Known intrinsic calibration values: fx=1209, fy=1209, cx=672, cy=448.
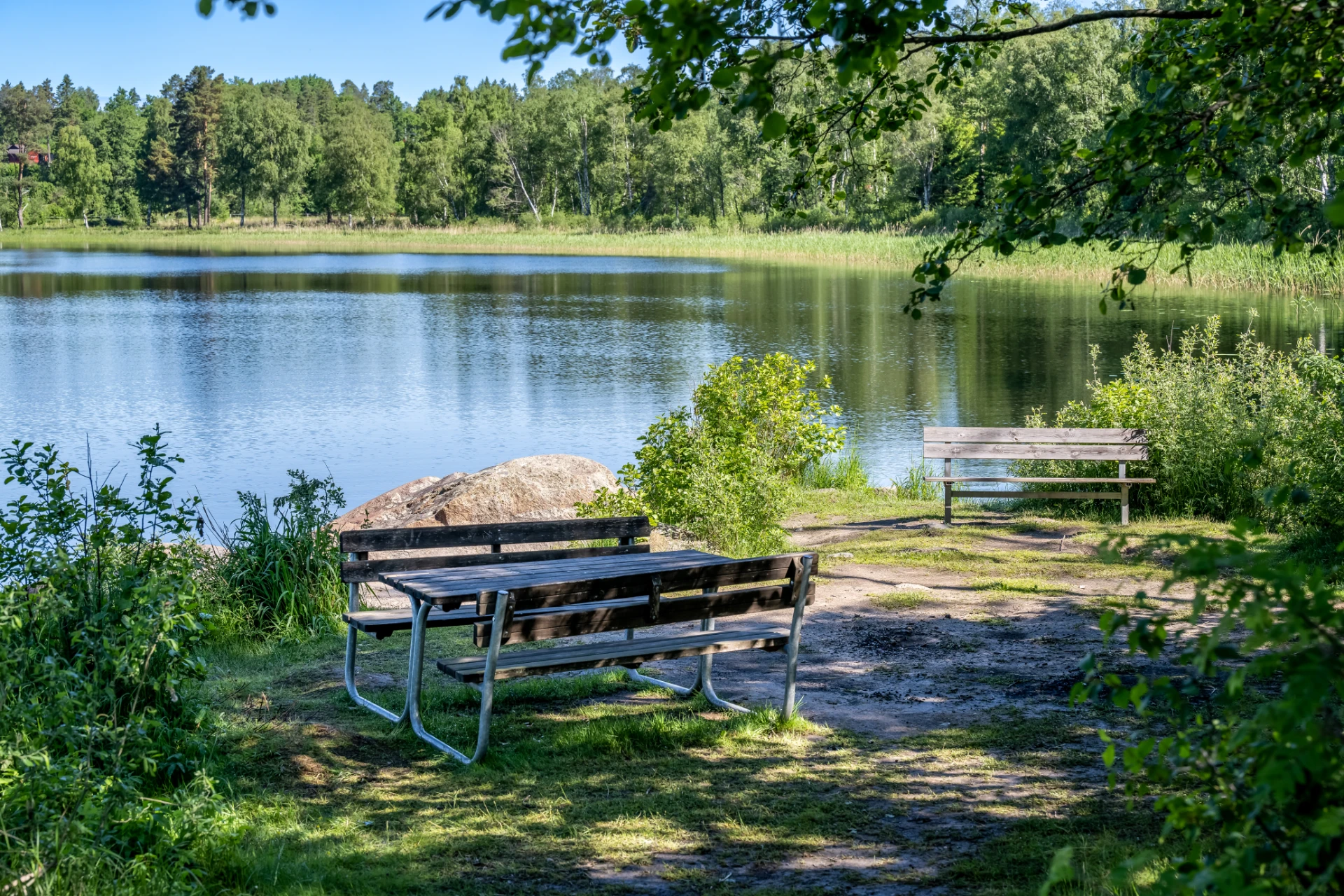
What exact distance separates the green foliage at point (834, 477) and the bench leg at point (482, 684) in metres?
8.42

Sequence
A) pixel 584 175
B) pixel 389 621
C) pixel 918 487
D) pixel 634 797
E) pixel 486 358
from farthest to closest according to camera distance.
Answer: pixel 584 175 < pixel 486 358 < pixel 918 487 < pixel 389 621 < pixel 634 797

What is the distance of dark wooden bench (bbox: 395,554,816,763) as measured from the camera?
185 inches

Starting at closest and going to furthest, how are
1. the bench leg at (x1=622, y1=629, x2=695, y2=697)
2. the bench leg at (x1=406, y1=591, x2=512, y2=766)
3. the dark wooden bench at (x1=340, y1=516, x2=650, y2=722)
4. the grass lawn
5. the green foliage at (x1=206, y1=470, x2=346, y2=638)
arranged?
the grass lawn < the bench leg at (x1=406, y1=591, x2=512, y2=766) < the dark wooden bench at (x1=340, y1=516, x2=650, y2=722) < the bench leg at (x1=622, y1=629, x2=695, y2=697) < the green foliage at (x1=206, y1=470, x2=346, y2=638)

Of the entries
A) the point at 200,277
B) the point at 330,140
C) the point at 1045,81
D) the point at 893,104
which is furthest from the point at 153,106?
the point at 893,104

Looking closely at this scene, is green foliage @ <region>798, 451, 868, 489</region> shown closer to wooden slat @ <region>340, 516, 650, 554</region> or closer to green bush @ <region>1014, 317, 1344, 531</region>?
green bush @ <region>1014, 317, 1344, 531</region>

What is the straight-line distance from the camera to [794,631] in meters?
5.38

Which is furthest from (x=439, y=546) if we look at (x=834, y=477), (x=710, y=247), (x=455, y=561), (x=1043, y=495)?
(x=710, y=247)

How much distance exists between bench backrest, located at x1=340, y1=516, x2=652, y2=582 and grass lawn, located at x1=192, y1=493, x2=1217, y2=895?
1.94 ft

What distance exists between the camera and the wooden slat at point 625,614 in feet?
15.4

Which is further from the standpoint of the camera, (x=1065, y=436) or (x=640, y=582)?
(x=1065, y=436)

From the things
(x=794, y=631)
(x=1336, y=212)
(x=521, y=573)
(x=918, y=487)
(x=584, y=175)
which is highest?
(x=584, y=175)

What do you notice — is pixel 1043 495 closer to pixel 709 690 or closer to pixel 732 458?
pixel 732 458

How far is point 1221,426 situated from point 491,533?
23.2ft

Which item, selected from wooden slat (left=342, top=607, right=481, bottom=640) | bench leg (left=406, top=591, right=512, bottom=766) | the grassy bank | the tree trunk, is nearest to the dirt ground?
bench leg (left=406, top=591, right=512, bottom=766)
